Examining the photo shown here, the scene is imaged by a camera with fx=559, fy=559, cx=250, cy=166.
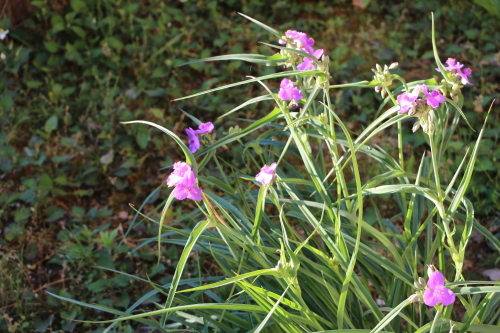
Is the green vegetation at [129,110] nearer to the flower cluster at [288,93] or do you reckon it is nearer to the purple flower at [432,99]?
the flower cluster at [288,93]

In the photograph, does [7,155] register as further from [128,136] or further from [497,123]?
[497,123]

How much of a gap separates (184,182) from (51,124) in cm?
152

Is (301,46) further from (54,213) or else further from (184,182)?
(54,213)

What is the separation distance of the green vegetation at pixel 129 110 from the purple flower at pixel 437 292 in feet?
3.04

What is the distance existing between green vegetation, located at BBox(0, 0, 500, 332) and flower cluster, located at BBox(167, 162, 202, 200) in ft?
2.45

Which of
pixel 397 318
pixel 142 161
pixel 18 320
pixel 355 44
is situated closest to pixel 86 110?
pixel 142 161

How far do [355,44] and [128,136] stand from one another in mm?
1259

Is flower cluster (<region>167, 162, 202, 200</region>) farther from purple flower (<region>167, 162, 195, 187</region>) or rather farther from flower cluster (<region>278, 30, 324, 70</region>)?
flower cluster (<region>278, 30, 324, 70</region>)

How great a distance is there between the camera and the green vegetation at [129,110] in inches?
71.5

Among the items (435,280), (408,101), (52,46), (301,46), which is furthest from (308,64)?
(52,46)

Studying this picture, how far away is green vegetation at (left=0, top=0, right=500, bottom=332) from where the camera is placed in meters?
1.82

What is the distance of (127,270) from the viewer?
1.83m

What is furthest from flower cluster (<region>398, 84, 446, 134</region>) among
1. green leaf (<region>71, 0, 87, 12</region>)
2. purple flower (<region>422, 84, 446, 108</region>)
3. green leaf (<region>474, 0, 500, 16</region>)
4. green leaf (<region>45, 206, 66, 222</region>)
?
green leaf (<region>71, 0, 87, 12</region>)

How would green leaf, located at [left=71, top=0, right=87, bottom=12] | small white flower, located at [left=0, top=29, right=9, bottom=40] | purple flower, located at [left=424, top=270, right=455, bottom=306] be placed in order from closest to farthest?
1. purple flower, located at [left=424, top=270, right=455, bottom=306]
2. small white flower, located at [left=0, top=29, right=9, bottom=40]
3. green leaf, located at [left=71, top=0, right=87, bottom=12]
